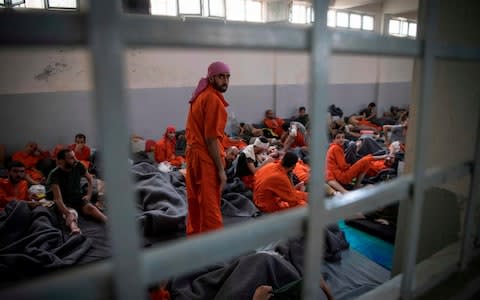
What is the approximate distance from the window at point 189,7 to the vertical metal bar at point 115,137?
22.4ft

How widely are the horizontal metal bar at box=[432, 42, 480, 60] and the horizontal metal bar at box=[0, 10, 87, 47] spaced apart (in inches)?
39.2

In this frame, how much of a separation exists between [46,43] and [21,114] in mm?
6026

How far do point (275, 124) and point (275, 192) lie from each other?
428 centimetres

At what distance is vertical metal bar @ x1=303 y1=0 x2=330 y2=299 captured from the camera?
26.9 inches

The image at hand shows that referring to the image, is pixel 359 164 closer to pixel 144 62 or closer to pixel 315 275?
pixel 315 275

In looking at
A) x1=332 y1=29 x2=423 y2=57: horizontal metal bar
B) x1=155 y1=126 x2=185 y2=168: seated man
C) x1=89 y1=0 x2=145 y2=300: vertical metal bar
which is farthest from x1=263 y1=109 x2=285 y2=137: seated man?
x1=89 y1=0 x2=145 y2=300: vertical metal bar

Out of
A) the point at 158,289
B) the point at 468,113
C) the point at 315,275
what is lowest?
the point at 158,289

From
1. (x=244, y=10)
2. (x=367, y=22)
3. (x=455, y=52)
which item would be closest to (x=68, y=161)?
(x=455, y=52)

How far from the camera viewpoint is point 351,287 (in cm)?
231

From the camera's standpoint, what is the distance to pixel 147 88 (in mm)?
6367

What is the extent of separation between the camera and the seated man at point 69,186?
3246 millimetres

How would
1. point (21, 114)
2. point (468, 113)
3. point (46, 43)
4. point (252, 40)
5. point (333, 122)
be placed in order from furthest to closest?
point (333, 122)
point (21, 114)
point (468, 113)
point (252, 40)
point (46, 43)

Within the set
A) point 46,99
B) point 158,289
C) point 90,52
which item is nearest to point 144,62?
point 46,99

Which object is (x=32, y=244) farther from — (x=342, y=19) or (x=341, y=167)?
(x=342, y=19)
